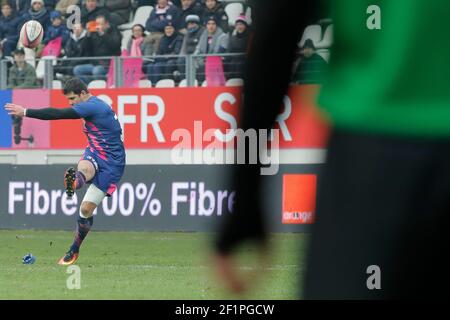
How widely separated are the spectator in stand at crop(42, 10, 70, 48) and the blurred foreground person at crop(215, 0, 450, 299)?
64.9 feet

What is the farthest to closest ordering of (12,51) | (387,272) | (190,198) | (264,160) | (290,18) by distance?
1. (12,51)
2. (190,198)
3. (264,160)
4. (290,18)
5. (387,272)

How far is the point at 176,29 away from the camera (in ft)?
69.4

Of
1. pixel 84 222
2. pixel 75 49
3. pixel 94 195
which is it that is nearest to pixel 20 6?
pixel 75 49

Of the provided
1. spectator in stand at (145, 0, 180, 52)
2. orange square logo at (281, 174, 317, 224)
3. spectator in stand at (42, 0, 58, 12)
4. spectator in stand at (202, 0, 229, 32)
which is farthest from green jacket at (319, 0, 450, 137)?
spectator in stand at (42, 0, 58, 12)

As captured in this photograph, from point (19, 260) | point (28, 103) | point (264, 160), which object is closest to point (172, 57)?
→ point (28, 103)

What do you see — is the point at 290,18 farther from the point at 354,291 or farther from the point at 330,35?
the point at 354,291

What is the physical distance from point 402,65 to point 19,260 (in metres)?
11.9

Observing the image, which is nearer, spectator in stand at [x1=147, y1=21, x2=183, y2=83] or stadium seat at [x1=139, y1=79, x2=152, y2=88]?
spectator in stand at [x1=147, y1=21, x2=183, y2=83]

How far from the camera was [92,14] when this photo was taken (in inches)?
853

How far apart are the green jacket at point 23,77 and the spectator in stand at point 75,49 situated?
0.43 meters

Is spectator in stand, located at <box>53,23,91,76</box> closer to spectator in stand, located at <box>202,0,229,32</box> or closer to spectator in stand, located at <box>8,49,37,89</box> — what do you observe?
spectator in stand, located at <box>8,49,37,89</box>

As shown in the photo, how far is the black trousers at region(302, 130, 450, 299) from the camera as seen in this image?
225 cm

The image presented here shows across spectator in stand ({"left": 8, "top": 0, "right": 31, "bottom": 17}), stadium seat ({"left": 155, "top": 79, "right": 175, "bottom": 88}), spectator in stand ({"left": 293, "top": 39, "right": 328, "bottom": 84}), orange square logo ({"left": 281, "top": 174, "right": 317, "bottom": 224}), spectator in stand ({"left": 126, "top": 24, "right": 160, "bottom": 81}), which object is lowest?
orange square logo ({"left": 281, "top": 174, "right": 317, "bottom": 224})

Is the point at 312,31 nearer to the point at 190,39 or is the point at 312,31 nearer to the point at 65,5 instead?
the point at 190,39
